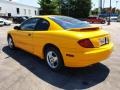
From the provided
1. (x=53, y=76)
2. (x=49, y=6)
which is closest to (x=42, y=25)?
(x=53, y=76)

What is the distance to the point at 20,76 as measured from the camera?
538cm

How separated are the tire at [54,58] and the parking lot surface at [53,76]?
16 centimetres

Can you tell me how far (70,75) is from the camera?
17.8 feet

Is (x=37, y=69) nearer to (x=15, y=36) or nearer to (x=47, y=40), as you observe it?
(x=47, y=40)

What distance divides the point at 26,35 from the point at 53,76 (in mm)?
2007

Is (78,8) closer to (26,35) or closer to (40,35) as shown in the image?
(26,35)

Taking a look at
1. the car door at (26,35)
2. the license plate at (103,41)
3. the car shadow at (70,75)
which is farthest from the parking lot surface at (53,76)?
the license plate at (103,41)

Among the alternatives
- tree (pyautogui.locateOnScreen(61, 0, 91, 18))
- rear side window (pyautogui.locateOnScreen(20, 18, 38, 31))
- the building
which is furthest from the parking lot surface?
tree (pyautogui.locateOnScreen(61, 0, 91, 18))

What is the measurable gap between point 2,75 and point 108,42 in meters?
2.95

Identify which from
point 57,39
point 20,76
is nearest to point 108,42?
point 57,39

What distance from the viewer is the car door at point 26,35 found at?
6.56 meters

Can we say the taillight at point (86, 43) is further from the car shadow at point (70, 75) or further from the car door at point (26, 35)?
the car door at point (26, 35)

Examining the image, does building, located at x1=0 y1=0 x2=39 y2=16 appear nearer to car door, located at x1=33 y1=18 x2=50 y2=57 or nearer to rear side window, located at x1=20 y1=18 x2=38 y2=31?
rear side window, located at x1=20 y1=18 x2=38 y2=31

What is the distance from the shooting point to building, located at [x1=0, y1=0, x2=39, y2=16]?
47.0 meters
